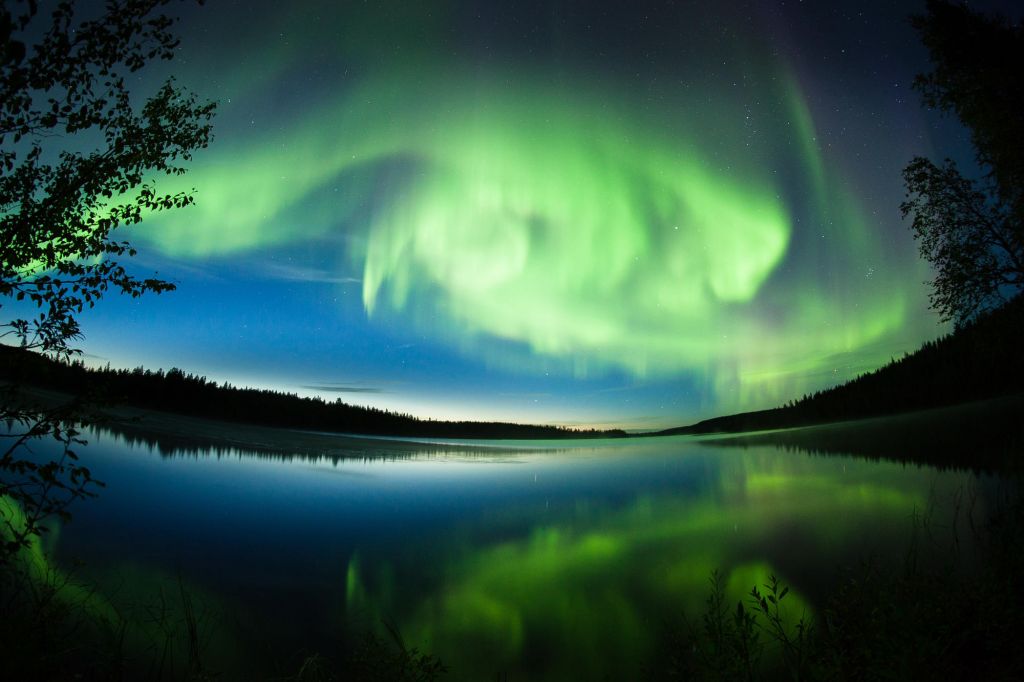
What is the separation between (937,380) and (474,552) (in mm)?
96689

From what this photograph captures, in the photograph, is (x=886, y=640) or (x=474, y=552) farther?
(x=474, y=552)

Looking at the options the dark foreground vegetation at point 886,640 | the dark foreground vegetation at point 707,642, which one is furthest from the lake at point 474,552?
the dark foreground vegetation at point 886,640

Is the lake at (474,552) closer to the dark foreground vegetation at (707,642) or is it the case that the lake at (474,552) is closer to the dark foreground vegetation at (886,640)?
the dark foreground vegetation at (707,642)

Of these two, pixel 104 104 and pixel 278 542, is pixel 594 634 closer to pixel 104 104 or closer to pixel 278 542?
pixel 278 542

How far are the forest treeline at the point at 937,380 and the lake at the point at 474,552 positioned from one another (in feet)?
21.6

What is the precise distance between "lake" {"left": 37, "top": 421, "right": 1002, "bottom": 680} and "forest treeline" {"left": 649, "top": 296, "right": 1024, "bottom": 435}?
6.57m

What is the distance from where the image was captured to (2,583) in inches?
375

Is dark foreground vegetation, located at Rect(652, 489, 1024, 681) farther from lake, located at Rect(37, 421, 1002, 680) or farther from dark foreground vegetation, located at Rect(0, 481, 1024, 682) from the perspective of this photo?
lake, located at Rect(37, 421, 1002, 680)

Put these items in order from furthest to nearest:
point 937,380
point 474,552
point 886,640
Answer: point 937,380, point 474,552, point 886,640

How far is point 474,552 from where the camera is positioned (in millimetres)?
16859

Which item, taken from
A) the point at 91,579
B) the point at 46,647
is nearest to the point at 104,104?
the point at 46,647

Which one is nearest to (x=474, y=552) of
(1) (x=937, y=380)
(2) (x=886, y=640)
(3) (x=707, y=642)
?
(3) (x=707, y=642)

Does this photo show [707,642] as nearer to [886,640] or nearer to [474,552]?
[886,640]

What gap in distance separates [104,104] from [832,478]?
42.0 metres
